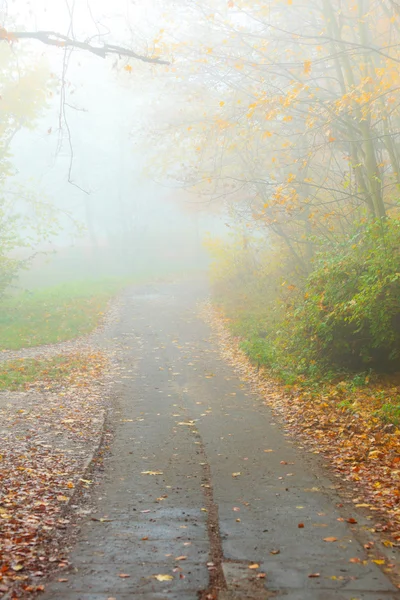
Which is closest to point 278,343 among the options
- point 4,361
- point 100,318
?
point 4,361

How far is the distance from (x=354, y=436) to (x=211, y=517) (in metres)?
2.96

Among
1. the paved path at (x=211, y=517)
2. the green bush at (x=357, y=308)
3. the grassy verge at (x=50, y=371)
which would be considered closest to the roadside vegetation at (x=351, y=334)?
the green bush at (x=357, y=308)

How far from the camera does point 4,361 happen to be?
48.1 feet

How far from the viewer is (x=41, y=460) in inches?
297

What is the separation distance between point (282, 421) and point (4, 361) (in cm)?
822

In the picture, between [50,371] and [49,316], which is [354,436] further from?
[49,316]

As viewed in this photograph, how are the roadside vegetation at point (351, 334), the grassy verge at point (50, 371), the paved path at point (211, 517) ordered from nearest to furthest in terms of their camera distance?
the paved path at point (211, 517) < the roadside vegetation at point (351, 334) < the grassy verge at point (50, 371)

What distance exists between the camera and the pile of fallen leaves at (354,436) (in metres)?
5.98

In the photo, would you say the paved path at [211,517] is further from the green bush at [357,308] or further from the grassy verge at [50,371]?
the grassy verge at [50,371]

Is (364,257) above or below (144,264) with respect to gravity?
below

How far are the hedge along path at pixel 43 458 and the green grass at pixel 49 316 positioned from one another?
322cm

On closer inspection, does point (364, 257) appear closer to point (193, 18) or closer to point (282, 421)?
point (282, 421)

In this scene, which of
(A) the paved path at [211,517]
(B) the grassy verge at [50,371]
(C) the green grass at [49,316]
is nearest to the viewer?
(A) the paved path at [211,517]

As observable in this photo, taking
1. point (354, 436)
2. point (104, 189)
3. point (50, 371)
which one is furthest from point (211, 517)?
point (104, 189)
